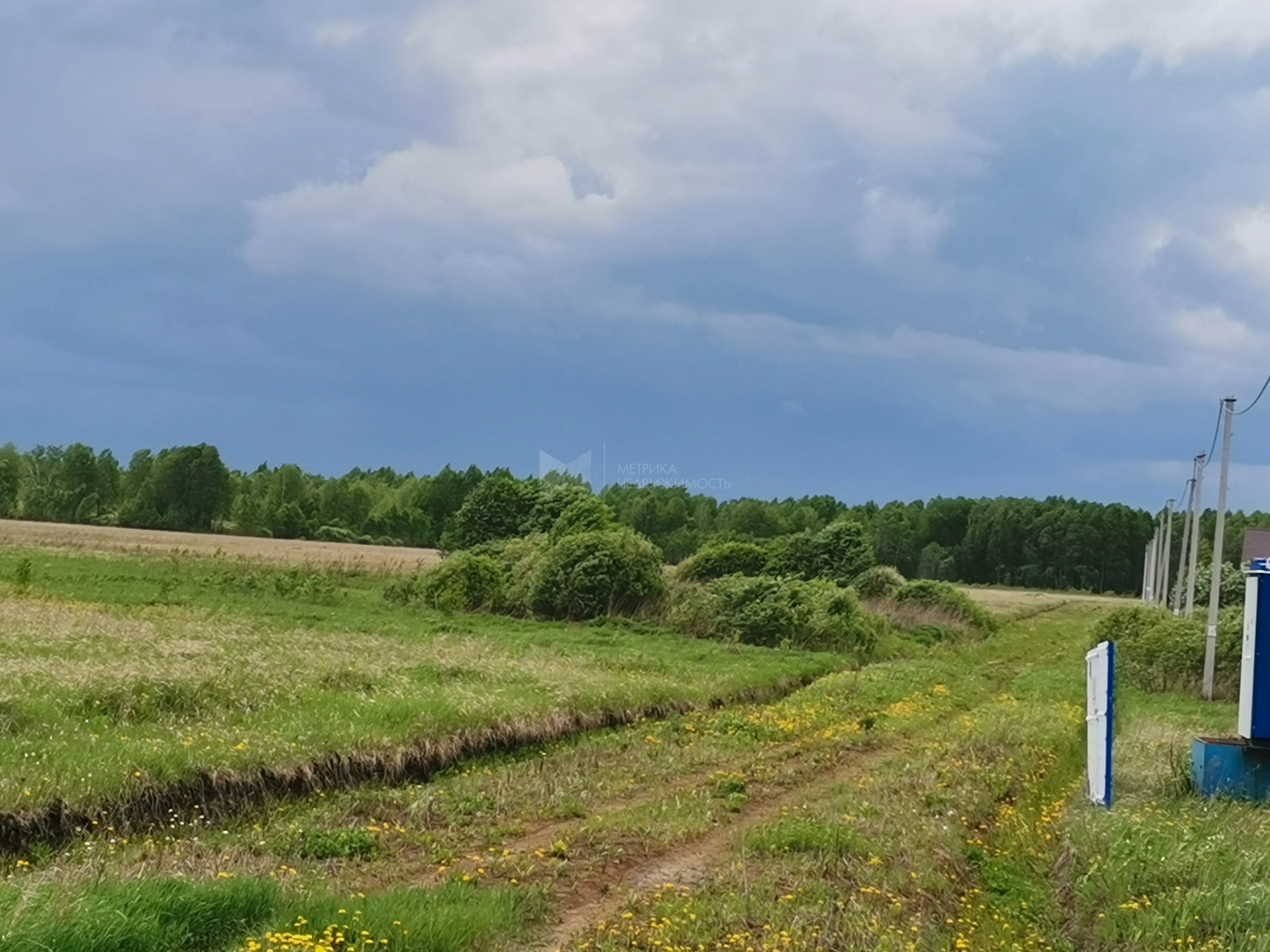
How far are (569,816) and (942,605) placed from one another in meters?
36.1

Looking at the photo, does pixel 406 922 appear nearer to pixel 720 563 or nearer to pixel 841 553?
pixel 720 563

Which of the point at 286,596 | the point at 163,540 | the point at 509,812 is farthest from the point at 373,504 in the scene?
the point at 509,812

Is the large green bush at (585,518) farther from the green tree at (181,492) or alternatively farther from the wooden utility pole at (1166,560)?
the green tree at (181,492)

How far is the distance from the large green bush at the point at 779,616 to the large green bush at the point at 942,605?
27.8 feet

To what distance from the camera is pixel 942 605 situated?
44656mm

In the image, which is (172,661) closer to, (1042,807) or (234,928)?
(234,928)

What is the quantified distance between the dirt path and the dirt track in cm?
3866

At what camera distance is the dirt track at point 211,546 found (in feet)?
178

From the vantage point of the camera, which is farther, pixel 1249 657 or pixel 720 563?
pixel 720 563

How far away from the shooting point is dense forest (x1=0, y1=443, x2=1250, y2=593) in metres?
113

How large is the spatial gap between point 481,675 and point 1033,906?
36.9 ft

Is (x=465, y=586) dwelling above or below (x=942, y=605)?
below

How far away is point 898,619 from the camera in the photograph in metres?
42.4

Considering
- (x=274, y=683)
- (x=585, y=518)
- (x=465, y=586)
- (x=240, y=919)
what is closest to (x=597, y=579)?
(x=465, y=586)
